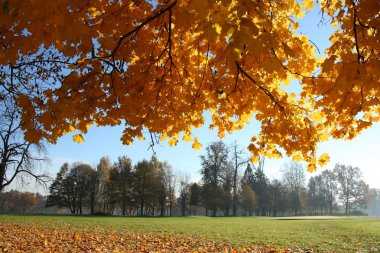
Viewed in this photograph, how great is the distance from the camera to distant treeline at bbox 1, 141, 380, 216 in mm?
57156

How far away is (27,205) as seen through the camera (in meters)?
96.3

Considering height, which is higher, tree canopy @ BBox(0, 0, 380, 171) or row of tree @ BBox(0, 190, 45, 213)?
tree canopy @ BBox(0, 0, 380, 171)

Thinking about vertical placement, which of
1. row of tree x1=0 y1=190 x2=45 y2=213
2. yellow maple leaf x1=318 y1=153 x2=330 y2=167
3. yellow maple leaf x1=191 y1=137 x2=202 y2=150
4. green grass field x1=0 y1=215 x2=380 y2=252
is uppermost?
yellow maple leaf x1=191 y1=137 x2=202 y2=150

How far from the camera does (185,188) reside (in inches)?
2849

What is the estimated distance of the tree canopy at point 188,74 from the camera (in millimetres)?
3516

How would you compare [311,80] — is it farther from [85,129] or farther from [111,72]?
[85,129]

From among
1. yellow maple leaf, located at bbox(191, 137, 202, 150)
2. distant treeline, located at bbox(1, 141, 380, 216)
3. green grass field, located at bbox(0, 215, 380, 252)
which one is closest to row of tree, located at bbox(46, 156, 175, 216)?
distant treeline, located at bbox(1, 141, 380, 216)

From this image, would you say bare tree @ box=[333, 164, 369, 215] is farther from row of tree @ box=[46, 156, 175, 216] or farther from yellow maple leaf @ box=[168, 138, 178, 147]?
yellow maple leaf @ box=[168, 138, 178, 147]

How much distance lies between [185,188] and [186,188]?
0.40 m

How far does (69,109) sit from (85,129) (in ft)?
5.28

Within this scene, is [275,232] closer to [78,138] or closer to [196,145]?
[196,145]

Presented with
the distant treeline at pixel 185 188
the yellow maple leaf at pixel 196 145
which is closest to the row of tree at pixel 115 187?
the distant treeline at pixel 185 188

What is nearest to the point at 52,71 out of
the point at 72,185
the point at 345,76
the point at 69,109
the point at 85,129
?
the point at 85,129

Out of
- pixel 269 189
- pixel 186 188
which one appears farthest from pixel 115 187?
pixel 269 189
